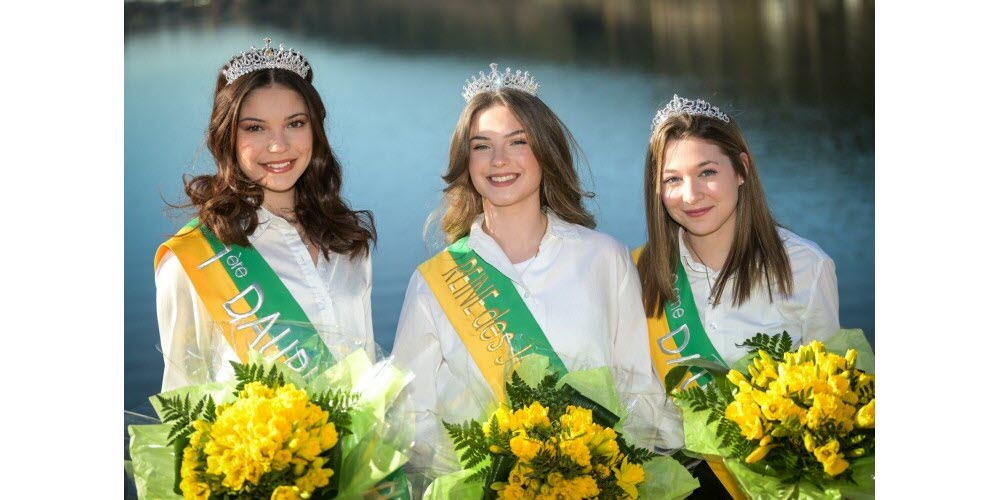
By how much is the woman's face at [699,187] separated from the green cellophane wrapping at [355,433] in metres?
0.95

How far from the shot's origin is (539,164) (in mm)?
2496

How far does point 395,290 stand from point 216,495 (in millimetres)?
2994

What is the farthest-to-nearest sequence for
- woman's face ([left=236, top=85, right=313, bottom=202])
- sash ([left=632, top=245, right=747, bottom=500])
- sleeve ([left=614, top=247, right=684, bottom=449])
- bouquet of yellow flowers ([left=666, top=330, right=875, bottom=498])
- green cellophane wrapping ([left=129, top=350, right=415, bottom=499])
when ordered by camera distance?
woman's face ([left=236, top=85, right=313, bottom=202]) < sash ([left=632, top=245, right=747, bottom=500]) < sleeve ([left=614, top=247, right=684, bottom=449]) < bouquet of yellow flowers ([left=666, top=330, right=875, bottom=498]) < green cellophane wrapping ([left=129, top=350, right=415, bottom=499])

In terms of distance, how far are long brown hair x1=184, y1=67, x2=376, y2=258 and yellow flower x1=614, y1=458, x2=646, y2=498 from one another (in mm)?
1015

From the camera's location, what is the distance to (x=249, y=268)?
2.48 metres

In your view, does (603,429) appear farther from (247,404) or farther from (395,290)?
(395,290)

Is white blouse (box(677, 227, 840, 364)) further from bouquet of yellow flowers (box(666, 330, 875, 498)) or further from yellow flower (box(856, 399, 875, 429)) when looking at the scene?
yellow flower (box(856, 399, 875, 429))

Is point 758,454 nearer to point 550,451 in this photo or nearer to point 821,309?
point 550,451

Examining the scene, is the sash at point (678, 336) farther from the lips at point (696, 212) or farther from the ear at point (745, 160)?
the ear at point (745, 160)

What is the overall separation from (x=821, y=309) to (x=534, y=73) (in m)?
2.13

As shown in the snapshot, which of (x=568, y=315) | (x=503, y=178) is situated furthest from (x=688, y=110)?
(x=568, y=315)

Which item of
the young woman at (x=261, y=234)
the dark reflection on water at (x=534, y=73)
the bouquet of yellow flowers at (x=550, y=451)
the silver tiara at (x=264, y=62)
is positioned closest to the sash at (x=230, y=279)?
the young woman at (x=261, y=234)

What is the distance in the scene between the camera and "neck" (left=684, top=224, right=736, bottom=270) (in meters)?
2.55

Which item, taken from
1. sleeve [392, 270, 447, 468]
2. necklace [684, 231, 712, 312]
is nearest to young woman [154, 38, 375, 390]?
sleeve [392, 270, 447, 468]
